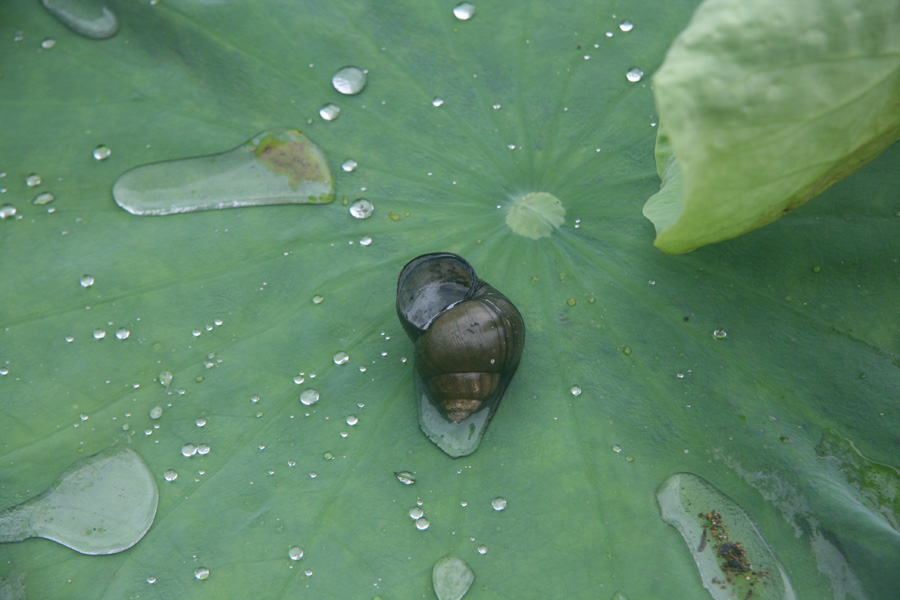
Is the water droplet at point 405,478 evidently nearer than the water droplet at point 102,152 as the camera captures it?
Yes

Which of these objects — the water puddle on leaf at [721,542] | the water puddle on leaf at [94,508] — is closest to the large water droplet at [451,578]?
the water puddle on leaf at [721,542]

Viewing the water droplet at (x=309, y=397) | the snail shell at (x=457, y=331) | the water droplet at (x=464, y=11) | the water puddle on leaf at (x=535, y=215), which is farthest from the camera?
the water droplet at (x=464, y=11)

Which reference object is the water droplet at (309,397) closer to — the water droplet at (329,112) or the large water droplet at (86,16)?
the water droplet at (329,112)

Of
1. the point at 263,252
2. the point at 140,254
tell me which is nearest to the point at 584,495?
the point at 263,252

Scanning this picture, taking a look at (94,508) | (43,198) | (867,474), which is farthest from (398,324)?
(867,474)

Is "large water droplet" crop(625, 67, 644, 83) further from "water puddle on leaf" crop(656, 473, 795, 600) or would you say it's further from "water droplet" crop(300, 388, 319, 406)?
"water droplet" crop(300, 388, 319, 406)

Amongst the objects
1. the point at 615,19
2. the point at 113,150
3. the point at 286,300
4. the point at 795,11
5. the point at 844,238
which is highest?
the point at 795,11

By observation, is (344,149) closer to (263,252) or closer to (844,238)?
(263,252)
